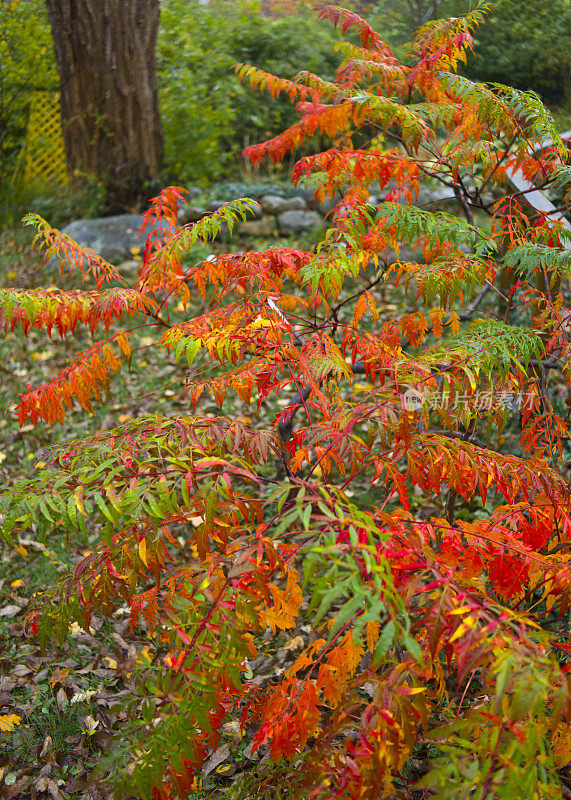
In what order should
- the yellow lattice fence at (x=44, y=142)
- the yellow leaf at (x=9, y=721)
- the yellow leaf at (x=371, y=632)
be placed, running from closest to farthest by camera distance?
the yellow leaf at (x=371, y=632), the yellow leaf at (x=9, y=721), the yellow lattice fence at (x=44, y=142)

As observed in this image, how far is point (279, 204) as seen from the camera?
739 centimetres

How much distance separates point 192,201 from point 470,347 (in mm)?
6243

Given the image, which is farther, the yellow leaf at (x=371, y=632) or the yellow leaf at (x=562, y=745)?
the yellow leaf at (x=371, y=632)

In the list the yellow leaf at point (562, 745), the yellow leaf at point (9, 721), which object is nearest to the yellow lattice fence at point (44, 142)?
the yellow leaf at point (9, 721)

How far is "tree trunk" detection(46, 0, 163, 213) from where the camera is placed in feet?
22.1

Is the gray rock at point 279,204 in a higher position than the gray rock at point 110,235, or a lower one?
higher

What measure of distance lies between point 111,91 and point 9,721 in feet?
22.9

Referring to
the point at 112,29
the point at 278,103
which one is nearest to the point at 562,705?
the point at 112,29

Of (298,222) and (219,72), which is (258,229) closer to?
(298,222)

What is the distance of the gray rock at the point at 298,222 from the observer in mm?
7168

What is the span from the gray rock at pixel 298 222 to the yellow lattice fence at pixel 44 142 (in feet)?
11.7

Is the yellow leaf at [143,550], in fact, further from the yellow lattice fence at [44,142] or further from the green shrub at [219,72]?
the yellow lattice fence at [44,142]

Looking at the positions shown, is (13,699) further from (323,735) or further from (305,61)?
(305,61)

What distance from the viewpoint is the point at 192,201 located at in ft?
24.6
